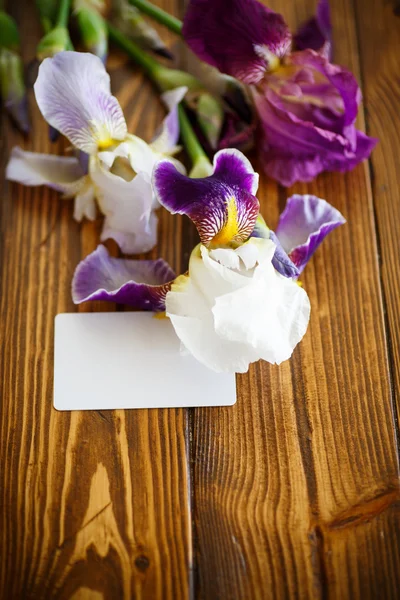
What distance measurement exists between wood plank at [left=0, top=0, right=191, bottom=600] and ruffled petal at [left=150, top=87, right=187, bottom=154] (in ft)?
0.23

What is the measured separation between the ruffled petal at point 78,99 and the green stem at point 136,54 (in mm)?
131

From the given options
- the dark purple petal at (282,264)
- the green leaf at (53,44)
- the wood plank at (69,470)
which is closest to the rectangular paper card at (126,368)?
the wood plank at (69,470)

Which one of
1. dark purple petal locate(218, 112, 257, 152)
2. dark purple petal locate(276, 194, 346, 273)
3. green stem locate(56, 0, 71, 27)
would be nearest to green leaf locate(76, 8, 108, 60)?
green stem locate(56, 0, 71, 27)

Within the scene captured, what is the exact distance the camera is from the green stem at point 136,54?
2.12 ft

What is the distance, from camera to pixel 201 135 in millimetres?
622

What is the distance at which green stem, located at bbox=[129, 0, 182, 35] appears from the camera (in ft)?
2.08

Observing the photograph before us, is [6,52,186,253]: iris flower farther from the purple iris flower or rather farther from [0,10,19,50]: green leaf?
[0,10,19,50]: green leaf

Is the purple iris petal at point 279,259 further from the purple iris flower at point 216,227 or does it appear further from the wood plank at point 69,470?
the wood plank at point 69,470

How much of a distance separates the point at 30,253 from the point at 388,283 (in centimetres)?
35

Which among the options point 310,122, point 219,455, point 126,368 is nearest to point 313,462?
point 219,455

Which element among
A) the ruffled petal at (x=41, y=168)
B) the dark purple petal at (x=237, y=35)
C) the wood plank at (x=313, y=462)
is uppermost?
the dark purple petal at (x=237, y=35)

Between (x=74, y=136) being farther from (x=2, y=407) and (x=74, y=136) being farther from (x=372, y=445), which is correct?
(x=372, y=445)

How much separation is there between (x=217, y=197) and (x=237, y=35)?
0.19 m

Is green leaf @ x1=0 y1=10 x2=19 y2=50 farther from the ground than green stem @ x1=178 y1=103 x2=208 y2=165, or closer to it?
farther from the ground
